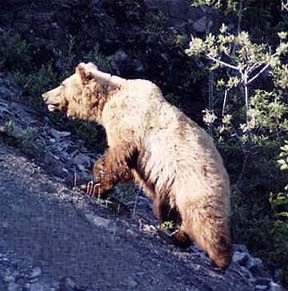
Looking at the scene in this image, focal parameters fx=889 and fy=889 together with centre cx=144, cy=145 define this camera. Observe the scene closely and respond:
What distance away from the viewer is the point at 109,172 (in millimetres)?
7512

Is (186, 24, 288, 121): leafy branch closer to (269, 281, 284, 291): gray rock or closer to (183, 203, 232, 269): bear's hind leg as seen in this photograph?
(269, 281, 284, 291): gray rock

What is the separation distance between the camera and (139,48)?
11.7 m

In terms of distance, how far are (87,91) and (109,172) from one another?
897mm

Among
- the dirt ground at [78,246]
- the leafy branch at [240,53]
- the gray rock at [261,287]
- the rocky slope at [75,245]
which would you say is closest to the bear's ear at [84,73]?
the rocky slope at [75,245]

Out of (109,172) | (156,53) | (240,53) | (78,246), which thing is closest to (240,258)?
(109,172)

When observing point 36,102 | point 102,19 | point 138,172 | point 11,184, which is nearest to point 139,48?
point 102,19

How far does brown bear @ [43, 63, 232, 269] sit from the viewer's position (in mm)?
7094

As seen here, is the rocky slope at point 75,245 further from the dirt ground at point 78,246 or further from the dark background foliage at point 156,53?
the dark background foliage at point 156,53

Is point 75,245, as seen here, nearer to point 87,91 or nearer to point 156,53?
point 87,91

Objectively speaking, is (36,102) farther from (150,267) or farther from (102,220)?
(150,267)

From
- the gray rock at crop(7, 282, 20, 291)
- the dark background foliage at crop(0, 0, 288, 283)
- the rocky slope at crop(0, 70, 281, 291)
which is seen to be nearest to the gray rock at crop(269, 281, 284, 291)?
the rocky slope at crop(0, 70, 281, 291)

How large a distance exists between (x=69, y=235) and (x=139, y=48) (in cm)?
556

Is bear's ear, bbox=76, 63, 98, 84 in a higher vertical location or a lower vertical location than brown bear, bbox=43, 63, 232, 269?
higher

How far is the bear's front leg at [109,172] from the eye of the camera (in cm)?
748
